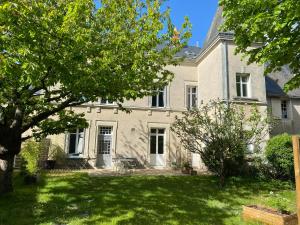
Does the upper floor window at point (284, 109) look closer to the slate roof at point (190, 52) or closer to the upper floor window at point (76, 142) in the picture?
the slate roof at point (190, 52)

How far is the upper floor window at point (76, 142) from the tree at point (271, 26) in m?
11.5

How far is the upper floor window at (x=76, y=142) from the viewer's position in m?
16.9

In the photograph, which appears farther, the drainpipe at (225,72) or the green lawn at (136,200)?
the drainpipe at (225,72)

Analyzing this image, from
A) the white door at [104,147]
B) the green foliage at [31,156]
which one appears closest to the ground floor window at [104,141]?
the white door at [104,147]

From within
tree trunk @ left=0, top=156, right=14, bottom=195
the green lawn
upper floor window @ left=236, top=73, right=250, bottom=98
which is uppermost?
upper floor window @ left=236, top=73, right=250, bottom=98

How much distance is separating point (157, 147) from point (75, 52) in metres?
12.0

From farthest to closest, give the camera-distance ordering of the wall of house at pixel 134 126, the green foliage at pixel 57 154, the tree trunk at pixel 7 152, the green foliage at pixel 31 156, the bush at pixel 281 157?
the wall of house at pixel 134 126 < the green foliage at pixel 57 154 < the bush at pixel 281 157 < the green foliage at pixel 31 156 < the tree trunk at pixel 7 152

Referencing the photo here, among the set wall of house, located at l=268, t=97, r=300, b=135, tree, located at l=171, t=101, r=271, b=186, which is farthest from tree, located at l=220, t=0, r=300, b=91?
wall of house, located at l=268, t=97, r=300, b=135

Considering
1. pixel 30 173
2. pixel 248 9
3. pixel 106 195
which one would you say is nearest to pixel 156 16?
pixel 248 9

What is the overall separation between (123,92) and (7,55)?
11.1 feet

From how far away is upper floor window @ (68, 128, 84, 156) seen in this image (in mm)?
16859

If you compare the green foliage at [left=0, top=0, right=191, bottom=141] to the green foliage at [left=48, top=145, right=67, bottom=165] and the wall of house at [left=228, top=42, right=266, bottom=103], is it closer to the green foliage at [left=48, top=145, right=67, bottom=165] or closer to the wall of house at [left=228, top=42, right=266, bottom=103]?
the green foliage at [left=48, top=145, right=67, bottom=165]

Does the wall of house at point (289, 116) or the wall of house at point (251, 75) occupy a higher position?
the wall of house at point (251, 75)

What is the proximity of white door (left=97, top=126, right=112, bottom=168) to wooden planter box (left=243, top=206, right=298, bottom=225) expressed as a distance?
11.6 m
